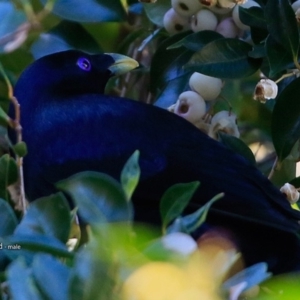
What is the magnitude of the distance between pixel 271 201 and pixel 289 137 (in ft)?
0.53

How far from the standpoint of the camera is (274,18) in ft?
5.68

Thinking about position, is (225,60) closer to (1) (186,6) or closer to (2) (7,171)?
(1) (186,6)

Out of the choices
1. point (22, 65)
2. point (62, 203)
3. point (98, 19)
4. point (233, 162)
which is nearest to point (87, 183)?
point (62, 203)

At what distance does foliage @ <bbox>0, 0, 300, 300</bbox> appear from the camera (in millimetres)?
972

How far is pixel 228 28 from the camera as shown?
196 cm

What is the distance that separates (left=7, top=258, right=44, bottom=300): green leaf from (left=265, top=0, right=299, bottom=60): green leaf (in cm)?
96

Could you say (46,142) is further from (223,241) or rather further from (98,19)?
(223,241)

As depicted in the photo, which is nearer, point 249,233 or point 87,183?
point 87,183

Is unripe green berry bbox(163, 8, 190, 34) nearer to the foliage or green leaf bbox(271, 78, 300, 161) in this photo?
the foliage

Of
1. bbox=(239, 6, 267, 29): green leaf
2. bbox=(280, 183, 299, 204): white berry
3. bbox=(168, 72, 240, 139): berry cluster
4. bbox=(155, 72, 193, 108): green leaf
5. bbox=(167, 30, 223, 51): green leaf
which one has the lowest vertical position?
bbox=(280, 183, 299, 204): white berry

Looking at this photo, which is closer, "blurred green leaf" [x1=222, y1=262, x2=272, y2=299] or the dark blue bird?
"blurred green leaf" [x1=222, y1=262, x2=272, y2=299]

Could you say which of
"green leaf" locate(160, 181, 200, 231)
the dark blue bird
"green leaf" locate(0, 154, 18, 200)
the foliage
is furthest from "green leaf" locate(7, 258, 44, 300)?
the dark blue bird

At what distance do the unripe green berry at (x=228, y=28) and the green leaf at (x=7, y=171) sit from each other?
0.70 metres

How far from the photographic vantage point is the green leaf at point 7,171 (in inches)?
58.6
